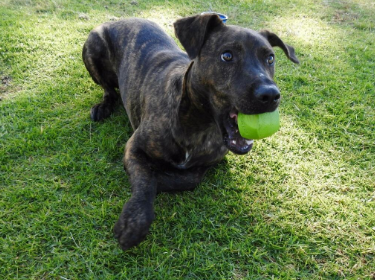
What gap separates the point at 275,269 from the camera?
98.3 inches

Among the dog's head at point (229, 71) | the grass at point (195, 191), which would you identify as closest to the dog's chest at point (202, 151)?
the grass at point (195, 191)

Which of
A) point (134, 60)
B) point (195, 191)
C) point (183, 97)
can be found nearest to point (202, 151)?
point (195, 191)

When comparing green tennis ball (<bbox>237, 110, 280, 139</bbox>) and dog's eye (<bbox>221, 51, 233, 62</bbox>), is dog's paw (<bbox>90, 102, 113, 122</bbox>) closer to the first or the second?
dog's eye (<bbox>221, 51, 233, 62</bbox>)

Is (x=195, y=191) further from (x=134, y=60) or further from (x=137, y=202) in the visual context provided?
(x=134, y=60)

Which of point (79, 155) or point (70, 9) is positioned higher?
point (70, 9)

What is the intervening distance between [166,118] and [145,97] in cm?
49

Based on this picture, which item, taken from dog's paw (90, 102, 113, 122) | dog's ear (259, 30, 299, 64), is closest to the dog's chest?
dog's ear (259, 30, 299, 64)

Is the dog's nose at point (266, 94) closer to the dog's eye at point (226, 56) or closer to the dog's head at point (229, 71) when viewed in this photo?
the dog's head at point (229, 71)

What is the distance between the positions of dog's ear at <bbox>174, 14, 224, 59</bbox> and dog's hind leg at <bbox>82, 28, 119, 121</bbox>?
1.71 meters

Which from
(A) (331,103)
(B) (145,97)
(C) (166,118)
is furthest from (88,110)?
(A) (331,103)

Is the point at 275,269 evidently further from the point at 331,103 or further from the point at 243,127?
the point at 331,103

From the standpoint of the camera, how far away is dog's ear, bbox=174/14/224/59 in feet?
8.48

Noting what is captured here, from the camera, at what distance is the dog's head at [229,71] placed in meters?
2.24

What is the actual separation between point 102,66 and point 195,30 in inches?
78.2
